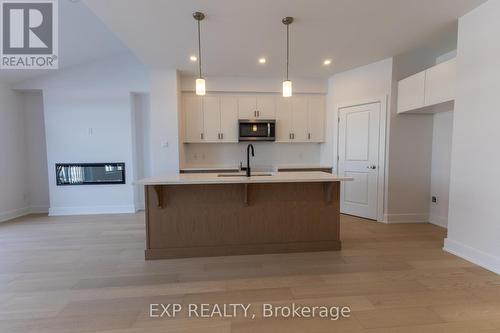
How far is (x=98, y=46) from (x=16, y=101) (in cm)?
204

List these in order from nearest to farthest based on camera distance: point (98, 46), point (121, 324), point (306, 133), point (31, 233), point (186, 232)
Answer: point (121, 324) < point (186, 232) < point (31, 233) < point (98, 46) < point (306, 133)

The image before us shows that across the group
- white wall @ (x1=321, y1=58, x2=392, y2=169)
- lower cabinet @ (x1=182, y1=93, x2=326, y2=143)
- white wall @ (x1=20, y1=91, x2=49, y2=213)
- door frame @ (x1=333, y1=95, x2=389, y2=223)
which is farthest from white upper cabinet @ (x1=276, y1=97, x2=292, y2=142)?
white wall @ (x1=20, y1=91, x2=49, y2=213)

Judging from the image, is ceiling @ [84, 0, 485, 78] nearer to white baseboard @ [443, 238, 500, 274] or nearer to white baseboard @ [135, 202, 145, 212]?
white baseboard @ [443, 238, 500, 274]

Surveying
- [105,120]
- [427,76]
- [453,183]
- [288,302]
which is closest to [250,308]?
[288,302]

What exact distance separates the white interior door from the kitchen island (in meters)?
1.60

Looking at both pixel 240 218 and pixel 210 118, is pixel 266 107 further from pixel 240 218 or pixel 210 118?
pixel 240 218

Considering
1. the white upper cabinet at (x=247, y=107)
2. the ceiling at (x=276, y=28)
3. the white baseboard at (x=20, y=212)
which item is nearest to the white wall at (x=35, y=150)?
the white baseboard at (x=20, y=212)

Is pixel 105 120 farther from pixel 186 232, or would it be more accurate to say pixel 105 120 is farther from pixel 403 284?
pixel 403 284

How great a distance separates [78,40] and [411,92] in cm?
523

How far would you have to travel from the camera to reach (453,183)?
8.87 feet

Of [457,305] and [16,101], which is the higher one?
[16,101]

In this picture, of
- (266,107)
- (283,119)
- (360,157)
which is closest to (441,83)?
(360,157)

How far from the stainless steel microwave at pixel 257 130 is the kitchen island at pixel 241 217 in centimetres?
196

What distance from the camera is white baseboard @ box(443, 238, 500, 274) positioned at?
2.27 metres
